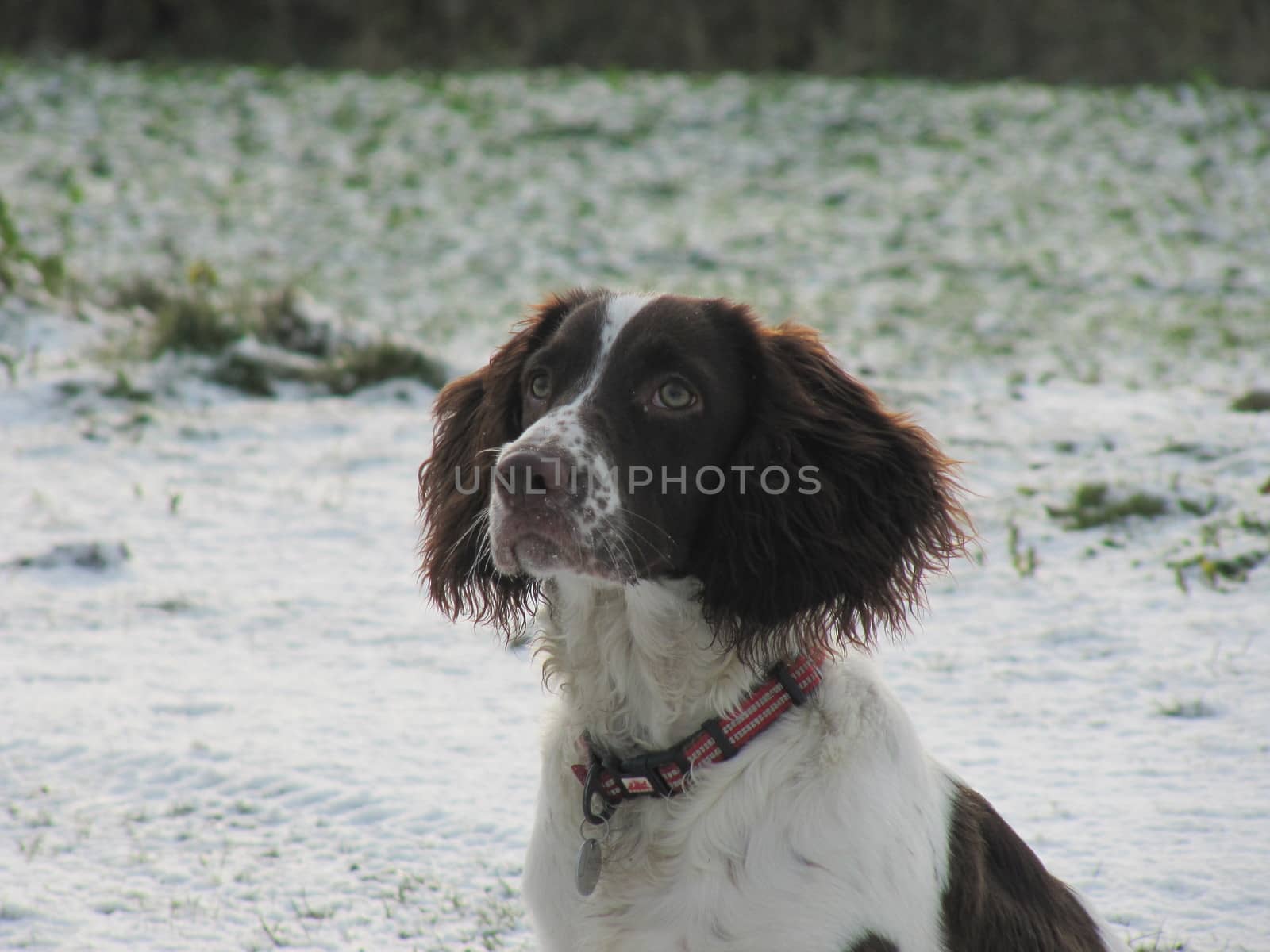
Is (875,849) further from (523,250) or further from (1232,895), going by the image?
(523,250)

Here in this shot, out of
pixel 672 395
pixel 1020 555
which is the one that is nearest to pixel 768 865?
pixel 672 395

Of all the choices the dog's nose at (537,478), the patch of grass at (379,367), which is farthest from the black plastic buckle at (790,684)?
the patch of grass at (379,367)

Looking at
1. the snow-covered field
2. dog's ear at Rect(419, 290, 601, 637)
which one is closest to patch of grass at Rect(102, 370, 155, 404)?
the snow-covered field

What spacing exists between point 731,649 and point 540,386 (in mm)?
695

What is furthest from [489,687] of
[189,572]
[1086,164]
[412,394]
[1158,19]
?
[1158,19]

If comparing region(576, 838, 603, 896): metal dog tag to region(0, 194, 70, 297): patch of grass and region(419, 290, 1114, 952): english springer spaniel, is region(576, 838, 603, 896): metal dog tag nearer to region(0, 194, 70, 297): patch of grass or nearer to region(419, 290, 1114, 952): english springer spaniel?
region(419, 290, 1114, 952): english springer spaniel

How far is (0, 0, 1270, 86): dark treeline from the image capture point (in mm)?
20188

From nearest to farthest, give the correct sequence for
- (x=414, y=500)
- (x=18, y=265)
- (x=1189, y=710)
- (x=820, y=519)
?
(x=820, y=519)
(x=1189, y=710)
(x=414, y=500)
(x=18, y=265)

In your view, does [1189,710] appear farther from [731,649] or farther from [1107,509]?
[731,649]

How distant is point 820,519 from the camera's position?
2.76 metres

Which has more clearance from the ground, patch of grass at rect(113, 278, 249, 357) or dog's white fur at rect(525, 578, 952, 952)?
patch of grass at rect(113, 278, 249, 357)

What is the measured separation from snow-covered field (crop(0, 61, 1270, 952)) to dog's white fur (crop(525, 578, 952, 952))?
84cm

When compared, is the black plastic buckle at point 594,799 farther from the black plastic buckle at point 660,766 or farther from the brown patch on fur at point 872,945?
the brown patch on fur at point 872,945

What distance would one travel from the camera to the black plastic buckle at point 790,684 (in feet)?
8.55
